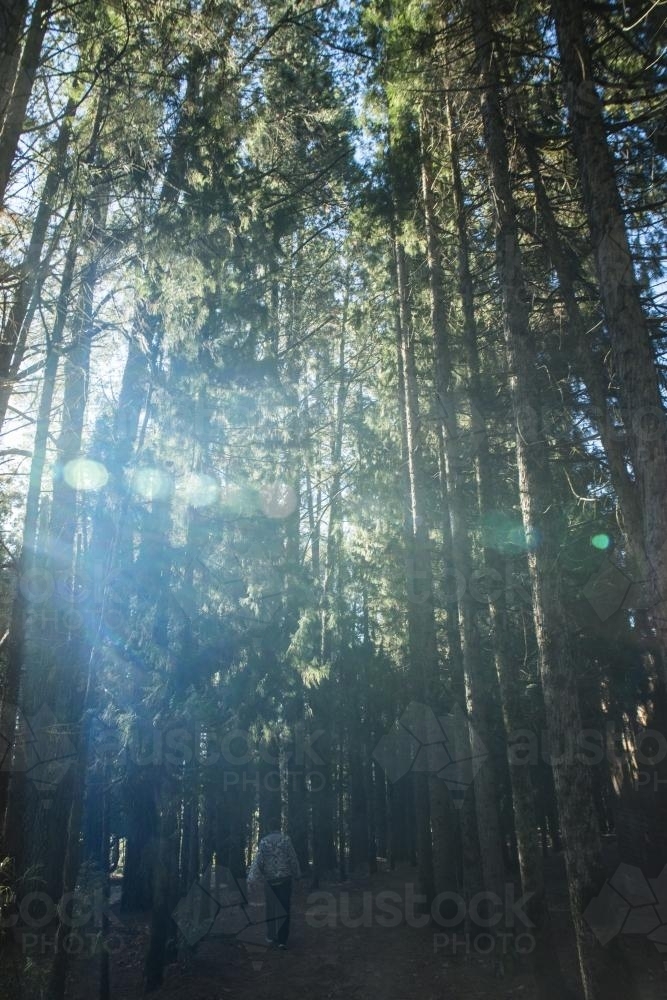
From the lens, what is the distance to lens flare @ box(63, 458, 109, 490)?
414 inches

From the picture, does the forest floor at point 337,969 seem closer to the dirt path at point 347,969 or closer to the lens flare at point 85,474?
the dirt path at point 347,969

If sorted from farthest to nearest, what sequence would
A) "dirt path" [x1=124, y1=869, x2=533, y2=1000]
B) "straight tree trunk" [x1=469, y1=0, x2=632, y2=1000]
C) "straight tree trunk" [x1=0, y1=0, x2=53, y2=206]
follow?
"dirt path" [x1=124, y1=869, x2=533, y2=1000]
"straight tree trunk" [x1=469, y1=0, x2=632, y2=1000]
"straight tree trunk" [x1=0, y1=0, x2=53, y2=206]

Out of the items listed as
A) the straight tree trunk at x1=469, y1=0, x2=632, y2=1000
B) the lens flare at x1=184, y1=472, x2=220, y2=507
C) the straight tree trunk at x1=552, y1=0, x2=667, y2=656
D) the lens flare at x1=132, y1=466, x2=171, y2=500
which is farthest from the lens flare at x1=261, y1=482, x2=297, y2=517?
the straight tree trunk at x1=552, y1=0, x2=667, y2=656

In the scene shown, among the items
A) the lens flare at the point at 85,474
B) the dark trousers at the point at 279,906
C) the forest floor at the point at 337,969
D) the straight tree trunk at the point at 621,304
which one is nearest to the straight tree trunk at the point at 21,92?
the straight tree trunk at the point at 621,304

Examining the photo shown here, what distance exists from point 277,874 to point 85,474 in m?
7.56

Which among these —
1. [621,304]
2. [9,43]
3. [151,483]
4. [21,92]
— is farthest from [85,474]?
[621,304]

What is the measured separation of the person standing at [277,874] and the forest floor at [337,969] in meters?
0.39

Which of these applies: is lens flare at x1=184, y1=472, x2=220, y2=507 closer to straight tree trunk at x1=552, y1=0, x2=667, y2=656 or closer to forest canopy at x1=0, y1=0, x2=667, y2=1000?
forest canopy at x1=0, y1=0, x2=667, y2=1000

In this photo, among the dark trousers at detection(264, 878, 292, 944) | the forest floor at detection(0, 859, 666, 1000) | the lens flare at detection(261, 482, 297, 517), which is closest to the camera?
the forest floor at detection(0, 859, 666, 1000)

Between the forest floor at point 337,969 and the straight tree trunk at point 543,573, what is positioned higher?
the straight tree trunk at point 543,573

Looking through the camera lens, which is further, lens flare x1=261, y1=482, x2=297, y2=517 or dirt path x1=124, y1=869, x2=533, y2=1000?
lens flare x1=261, y1=482, x2=297, y2=517

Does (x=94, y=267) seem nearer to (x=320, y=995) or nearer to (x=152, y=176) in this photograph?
(x=152, y=176)

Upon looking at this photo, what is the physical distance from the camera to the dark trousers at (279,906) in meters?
11.4

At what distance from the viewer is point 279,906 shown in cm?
1154
